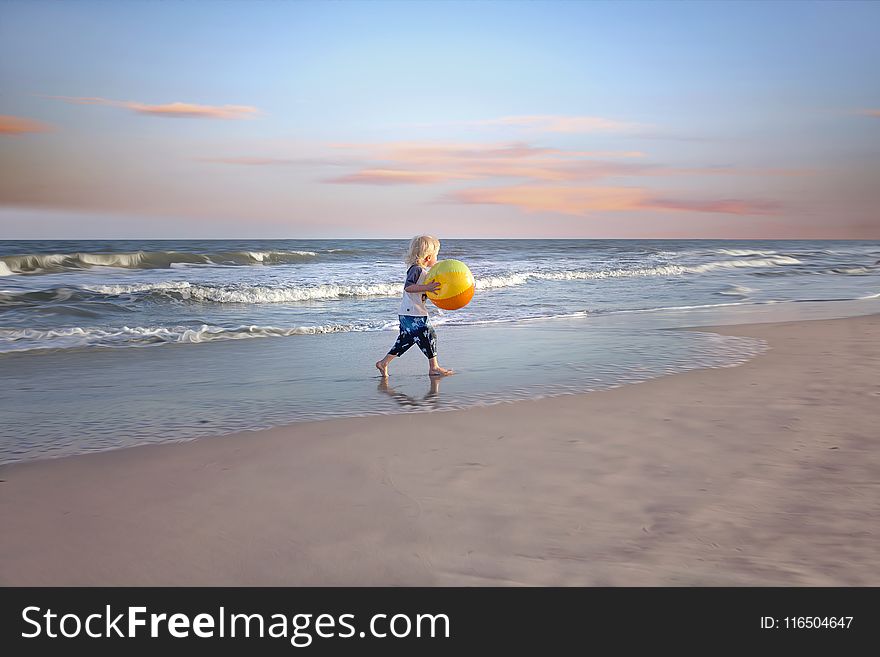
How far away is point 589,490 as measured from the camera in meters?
4.01

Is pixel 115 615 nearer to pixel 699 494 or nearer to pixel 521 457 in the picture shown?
pixel 521 457

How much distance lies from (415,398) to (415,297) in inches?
75.5

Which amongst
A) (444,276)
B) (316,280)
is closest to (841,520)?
(444,276)

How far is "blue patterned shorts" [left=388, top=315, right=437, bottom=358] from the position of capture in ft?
26.3

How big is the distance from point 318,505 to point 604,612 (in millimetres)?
1669

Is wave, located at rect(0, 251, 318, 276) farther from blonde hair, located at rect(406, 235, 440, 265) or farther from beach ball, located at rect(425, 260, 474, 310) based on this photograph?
beach ball, located at rect(425, 260, 474, 310)

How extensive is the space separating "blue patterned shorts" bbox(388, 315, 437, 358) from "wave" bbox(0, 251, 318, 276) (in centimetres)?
2390

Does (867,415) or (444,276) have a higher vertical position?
(444,276)

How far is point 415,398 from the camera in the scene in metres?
6.63

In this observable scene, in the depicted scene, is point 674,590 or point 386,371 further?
point 386,371

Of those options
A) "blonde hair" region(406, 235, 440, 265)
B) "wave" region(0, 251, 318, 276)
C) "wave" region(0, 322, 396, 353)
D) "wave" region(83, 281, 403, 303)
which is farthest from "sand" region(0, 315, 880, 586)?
"wave" region(0, 251, 318, 276)

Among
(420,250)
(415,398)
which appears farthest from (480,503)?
(420,250)

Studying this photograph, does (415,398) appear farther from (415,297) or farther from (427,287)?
(415,297)

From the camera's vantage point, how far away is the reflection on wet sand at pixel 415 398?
6.31 metres
